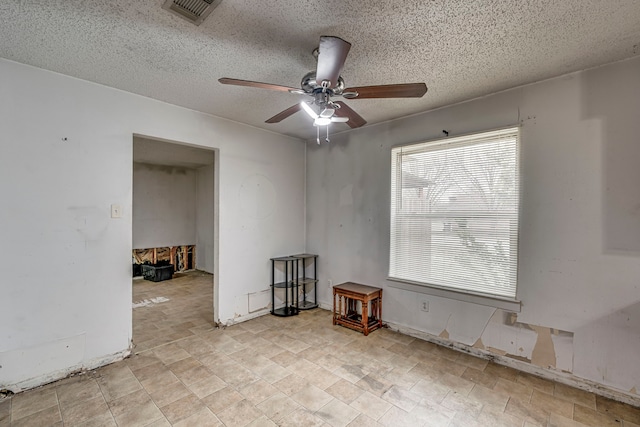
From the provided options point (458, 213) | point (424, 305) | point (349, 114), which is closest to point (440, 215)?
point (458, 213)

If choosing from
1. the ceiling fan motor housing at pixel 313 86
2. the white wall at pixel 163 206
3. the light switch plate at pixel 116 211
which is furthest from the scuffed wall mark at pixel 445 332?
the white wall at pixel 163 206

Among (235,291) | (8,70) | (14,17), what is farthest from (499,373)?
(8,70)

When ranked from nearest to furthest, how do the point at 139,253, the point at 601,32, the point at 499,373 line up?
the point at 601,32, the point at 499,373, the point at 139,253

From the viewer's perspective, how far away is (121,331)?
268cm

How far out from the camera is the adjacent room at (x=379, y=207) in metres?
1.82

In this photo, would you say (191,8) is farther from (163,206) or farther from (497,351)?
(163,206)

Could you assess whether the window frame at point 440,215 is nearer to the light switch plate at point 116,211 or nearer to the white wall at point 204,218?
the light switch plate at point 116,211

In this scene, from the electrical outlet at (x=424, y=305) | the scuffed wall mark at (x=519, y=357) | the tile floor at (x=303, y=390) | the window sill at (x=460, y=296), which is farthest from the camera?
the electrical outlet at (x=424, y=305)

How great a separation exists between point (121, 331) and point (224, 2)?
294 cm

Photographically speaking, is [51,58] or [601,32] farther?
[51,58]

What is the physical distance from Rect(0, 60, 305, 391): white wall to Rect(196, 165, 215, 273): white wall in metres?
3.47

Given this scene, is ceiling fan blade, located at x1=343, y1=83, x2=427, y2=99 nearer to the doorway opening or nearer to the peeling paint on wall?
the peeling paint on wall

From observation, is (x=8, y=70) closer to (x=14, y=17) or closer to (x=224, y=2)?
(x=14, y=17)

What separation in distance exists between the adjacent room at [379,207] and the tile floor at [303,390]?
0.07ft
